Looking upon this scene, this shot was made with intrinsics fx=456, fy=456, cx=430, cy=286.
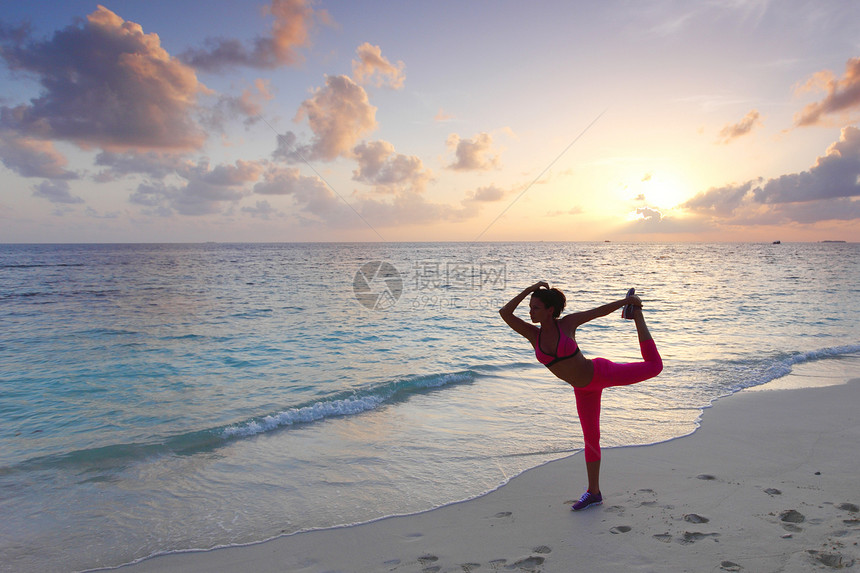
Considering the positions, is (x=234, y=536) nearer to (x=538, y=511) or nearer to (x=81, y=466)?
(x=538, y=511)

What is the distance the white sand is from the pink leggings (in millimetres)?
905

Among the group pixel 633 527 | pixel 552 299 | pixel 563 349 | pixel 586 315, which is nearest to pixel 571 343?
pixel 563 349

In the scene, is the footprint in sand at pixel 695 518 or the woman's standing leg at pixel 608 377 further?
the footprint in sand at pixel 695 518

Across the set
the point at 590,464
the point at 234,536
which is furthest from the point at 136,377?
the point at 590,464

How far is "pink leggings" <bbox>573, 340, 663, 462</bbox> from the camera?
425 centimetres

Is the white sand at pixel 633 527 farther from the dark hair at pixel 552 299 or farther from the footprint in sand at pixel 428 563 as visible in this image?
the dark hair at pixel 552 299

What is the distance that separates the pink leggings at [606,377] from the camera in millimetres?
4250

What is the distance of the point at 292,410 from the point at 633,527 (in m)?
6.46

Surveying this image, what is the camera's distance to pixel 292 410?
890 cm

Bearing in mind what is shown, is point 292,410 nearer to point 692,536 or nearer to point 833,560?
point 692,536

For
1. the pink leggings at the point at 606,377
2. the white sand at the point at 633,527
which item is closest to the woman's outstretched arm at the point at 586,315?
the pink leggings at the point at 606,377

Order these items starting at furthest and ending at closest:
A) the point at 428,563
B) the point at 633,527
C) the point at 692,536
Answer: the point at 633,527, the point at 692,536, the point at 428,563

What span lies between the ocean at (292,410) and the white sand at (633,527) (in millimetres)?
328

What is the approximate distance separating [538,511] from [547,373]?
704cm
